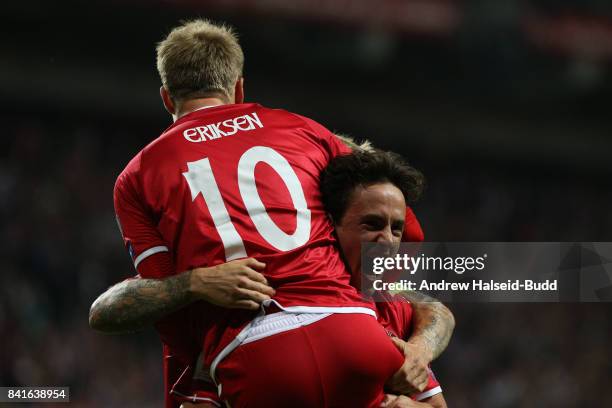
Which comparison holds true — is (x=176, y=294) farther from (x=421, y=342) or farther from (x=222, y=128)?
(x=421, y=342)

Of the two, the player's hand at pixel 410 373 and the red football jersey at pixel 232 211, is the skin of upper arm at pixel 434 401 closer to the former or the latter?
the player's hand at pixel 410 373

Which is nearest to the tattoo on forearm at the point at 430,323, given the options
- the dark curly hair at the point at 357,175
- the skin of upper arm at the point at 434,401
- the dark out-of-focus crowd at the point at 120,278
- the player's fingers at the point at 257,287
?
the skin of upper arm at the point at 434,401

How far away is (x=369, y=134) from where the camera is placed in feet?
49.3

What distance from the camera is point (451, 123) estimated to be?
1548 centimetres

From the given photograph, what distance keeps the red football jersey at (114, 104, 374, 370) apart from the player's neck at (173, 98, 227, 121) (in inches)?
4.2

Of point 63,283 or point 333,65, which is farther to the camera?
point 333,65

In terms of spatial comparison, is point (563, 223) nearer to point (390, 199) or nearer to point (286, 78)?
point (286, 78)

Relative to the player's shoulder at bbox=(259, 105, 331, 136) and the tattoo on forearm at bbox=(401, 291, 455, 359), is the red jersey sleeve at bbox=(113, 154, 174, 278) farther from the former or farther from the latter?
the tattoo on forearm at bbox=(401, 291, 455, 359)

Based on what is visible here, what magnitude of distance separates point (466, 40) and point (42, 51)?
5.98 metres

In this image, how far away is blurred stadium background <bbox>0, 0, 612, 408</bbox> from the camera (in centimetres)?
973

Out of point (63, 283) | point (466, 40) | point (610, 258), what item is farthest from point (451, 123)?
point (610, 258)

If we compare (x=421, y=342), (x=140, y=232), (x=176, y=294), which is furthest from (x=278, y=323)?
(x=421, y=342)

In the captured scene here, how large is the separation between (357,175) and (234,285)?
0.59 m

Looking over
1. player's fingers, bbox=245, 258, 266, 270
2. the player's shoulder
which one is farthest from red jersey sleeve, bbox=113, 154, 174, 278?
the player's shoulder
